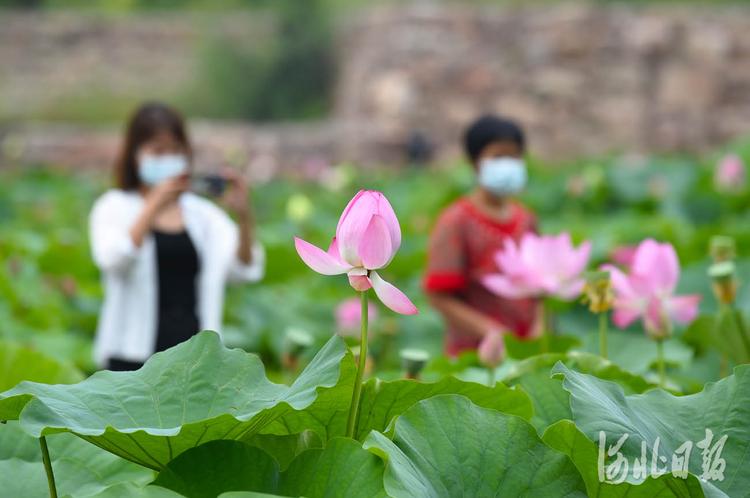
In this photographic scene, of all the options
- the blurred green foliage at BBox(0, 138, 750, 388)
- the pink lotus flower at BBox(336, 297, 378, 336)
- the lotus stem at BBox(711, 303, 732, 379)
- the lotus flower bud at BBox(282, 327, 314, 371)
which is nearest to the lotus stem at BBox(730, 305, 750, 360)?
the lotus stem at BBox(711, 303, 732, 379)

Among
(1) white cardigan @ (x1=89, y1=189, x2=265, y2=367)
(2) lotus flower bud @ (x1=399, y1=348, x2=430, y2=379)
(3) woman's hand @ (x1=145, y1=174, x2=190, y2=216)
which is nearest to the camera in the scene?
(2) lotus flower bud @ (x1=399, y1=348, x2=430, y2=379)

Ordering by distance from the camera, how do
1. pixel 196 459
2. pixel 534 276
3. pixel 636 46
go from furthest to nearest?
pixel 636 46, pixel 534 276, pixel 196 459

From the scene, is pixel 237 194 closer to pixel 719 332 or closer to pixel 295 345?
pixel 295 345

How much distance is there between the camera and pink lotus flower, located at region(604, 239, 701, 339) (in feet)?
5.51

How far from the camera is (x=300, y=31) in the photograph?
13062 mm

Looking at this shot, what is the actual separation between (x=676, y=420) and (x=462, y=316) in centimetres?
153

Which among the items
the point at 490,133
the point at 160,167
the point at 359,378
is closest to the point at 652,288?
the point at 359,378

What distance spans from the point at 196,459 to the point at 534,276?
1068 millimetres

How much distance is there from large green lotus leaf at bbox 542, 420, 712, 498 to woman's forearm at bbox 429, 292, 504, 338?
153cm

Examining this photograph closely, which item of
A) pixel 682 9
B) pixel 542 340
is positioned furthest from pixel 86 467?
pixel 682 9

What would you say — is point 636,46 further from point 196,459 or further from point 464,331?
point 196,459

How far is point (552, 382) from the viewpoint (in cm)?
123

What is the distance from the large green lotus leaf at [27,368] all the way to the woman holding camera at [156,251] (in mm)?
704

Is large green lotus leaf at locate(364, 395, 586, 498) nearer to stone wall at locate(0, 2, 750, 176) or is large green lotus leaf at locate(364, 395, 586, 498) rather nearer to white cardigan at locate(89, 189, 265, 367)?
white cardigan at locate(89, 189, 265, 367)
